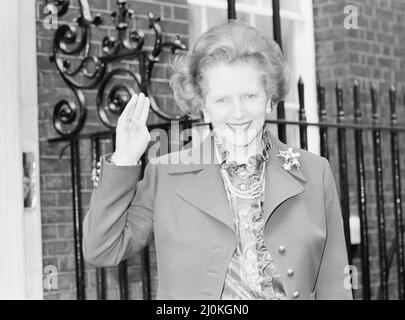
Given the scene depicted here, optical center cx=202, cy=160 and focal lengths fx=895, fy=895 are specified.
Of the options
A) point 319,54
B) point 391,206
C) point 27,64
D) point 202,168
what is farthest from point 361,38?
point 202,168

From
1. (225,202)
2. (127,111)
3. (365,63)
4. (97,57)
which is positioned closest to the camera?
(127,111)

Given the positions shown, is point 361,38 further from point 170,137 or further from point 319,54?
point 170,137

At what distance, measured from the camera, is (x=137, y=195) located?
2283mm

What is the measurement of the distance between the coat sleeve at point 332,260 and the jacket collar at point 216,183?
99 millimetres

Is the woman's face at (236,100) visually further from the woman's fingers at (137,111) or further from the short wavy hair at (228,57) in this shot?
the woman's fingers at (137,111)

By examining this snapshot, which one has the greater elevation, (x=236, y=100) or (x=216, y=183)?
(x=236, y=100)

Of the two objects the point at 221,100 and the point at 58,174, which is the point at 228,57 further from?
the point at 58,174

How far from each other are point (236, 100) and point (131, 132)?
271 mm

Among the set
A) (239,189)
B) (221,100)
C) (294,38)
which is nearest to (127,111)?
(221,100)

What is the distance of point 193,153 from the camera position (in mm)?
2307

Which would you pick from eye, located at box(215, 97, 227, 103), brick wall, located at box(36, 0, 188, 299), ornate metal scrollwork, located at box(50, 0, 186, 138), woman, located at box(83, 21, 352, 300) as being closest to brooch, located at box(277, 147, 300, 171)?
woman, located at box(83, 21, 352, 300)

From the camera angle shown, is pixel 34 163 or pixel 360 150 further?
pixel 360 150
